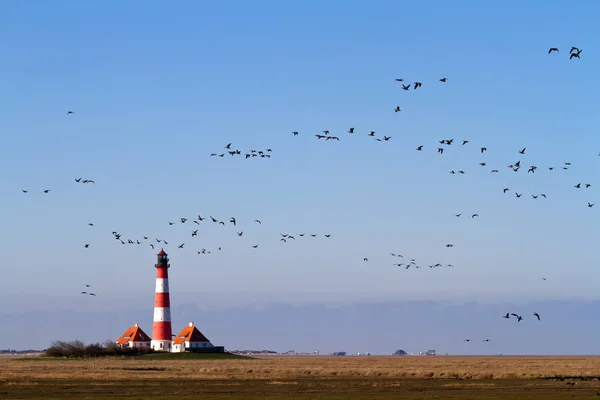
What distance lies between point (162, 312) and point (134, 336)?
11995 mm

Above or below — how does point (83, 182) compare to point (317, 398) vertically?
above

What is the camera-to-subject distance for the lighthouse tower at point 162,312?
477ft

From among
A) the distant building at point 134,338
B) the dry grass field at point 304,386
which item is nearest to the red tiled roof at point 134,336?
the distant building at point 134,338

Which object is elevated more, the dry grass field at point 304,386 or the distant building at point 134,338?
the distant building at point 134,338

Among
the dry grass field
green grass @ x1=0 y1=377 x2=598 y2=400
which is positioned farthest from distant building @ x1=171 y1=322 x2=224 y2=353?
green grass @ x1=0 y1=377 x2=598 y2=400

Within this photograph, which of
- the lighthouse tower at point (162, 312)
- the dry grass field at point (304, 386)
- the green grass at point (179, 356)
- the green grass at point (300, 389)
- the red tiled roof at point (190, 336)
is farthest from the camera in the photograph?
the red tiled roof at point (190, 336)

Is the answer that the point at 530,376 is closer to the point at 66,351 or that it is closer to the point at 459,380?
the point at 459,380

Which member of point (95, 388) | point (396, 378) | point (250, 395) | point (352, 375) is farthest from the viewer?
point (352, 375)

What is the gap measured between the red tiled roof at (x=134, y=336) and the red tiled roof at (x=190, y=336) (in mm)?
5465

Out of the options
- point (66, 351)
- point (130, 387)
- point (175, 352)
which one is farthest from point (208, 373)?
point (66, 351)

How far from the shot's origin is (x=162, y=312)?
146m

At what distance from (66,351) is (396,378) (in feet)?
262

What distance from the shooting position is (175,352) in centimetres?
14250

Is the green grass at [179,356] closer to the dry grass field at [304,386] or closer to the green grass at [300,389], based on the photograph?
the dry grass field at [304,386]
